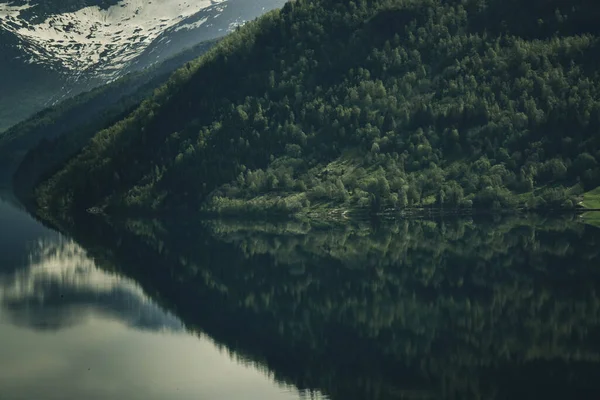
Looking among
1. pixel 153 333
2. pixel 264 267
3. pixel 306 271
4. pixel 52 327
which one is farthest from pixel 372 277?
pixel 52 327

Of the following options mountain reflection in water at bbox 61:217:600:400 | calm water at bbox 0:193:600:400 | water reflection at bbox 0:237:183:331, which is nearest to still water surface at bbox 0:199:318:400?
water reflection at bbox 0:237:183:331

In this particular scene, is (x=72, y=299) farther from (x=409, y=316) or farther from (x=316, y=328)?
(x=409, y=316)

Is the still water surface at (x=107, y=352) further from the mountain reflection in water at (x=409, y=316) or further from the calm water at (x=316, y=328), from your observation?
the mountain reflection in water at (x=409, y=316)

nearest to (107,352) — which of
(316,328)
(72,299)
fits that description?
(316,328)

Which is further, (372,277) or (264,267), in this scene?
(264,267)

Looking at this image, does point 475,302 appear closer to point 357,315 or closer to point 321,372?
point 357,315

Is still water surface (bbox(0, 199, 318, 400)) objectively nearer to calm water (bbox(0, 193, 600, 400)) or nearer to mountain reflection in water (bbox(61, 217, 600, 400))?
calm water (bbox(0, 193, 600, 400))

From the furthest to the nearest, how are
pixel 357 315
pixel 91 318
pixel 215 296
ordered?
pixel 215 296 → pixel 91 318 → pixel 357 315

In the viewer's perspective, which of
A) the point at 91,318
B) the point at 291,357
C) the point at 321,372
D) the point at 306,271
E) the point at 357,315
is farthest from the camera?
the point at 306,271
